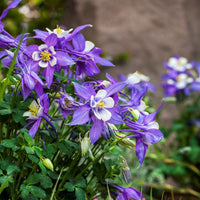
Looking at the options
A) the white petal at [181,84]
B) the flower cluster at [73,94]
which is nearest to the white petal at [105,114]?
the flower cluster at [73,94]

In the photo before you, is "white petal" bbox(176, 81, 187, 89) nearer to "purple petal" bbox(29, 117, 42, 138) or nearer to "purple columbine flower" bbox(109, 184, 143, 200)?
"purple columbine flower" bbox(109, 184, 143, 200)

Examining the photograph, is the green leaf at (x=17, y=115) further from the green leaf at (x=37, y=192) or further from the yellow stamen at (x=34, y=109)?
the green leaf at (x=37, y=192)

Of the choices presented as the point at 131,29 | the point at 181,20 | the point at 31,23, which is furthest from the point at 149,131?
the point at 31,23

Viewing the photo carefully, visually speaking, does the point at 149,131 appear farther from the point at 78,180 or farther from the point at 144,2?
the point at 144,2

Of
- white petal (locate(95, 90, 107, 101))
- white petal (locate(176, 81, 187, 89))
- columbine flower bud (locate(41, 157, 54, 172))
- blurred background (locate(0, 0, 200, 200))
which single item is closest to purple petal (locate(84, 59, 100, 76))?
white petal (locate(95, 90, 107, 101))

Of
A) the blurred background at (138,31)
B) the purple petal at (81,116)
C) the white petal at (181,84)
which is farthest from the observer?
the blurred background at (138,31)
